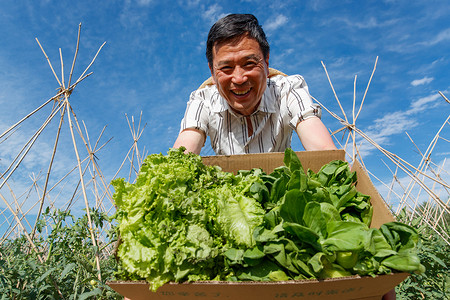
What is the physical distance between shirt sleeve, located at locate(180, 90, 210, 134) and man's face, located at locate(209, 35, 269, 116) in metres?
0.38

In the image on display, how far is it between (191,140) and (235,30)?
905mm

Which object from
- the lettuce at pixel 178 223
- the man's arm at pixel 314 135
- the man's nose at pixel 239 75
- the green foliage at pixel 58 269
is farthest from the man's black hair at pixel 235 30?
the green foliage at pixel 58 269

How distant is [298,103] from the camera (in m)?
2.47

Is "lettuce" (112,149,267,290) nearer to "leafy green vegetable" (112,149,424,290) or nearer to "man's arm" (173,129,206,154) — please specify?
"leafy green vegetable" (112,149,424,290)

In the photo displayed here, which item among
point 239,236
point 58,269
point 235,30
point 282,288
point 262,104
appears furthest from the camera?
point 262,104

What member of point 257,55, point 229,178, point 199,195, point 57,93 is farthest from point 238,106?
point 57,93

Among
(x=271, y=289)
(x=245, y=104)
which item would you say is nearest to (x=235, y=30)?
(x=245, y=104)

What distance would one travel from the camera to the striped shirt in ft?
8.50

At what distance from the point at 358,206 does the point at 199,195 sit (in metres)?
0.80

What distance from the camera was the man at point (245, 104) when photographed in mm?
2215

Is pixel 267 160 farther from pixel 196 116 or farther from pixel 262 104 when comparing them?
pixel 196 116

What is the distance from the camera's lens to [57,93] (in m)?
2.36

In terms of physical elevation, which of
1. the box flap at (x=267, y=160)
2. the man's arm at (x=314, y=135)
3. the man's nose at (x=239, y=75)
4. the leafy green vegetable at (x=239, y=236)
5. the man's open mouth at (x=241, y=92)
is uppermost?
the man's nose at (x=239, y=75)

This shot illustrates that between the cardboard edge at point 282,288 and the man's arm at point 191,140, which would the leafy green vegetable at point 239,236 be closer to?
the cardboard edge at point 282,288
